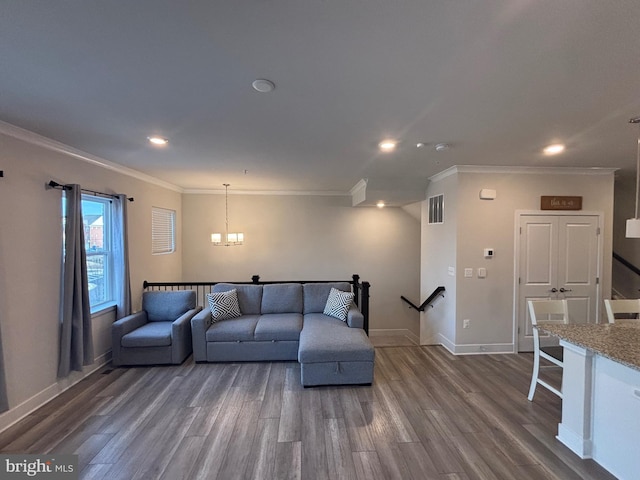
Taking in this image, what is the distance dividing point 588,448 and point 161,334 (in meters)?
4.45

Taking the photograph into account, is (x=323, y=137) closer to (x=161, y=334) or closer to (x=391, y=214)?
(x=161, y=334)

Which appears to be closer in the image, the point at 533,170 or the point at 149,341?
the point at 149,341

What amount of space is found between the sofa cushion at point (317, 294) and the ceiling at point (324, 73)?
237 cm

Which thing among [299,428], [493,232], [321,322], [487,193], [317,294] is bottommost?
[299,428]

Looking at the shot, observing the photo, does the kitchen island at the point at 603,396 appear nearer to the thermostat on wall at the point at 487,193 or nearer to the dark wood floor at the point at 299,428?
the dark wood floor at the point at 299,428

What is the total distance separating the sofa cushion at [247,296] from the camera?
454cm

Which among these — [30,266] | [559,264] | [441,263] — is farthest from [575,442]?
[30,266]

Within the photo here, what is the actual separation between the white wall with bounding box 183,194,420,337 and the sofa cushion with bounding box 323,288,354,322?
2.02m

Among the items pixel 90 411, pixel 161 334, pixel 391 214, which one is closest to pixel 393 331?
pixel 391 214

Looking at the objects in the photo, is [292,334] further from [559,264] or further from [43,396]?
[559,264]

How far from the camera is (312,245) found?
637 centimetres

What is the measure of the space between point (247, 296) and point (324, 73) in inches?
145

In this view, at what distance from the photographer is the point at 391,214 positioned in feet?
21.2

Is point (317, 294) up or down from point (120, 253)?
down
